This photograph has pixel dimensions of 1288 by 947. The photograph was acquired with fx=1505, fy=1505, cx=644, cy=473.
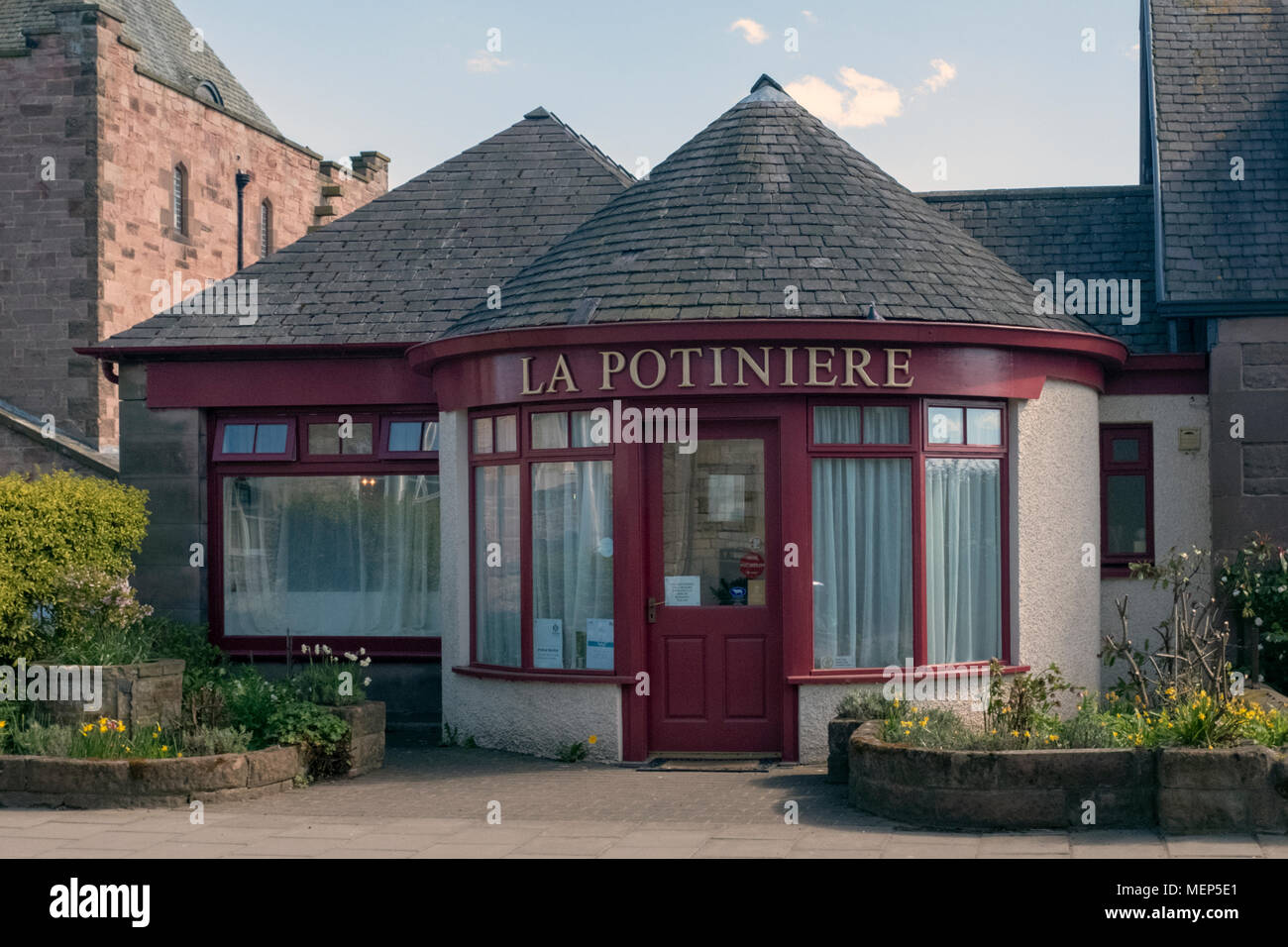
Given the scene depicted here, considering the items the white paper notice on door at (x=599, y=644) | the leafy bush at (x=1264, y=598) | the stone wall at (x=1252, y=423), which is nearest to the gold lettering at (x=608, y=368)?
the white paper notice on door at (x=599, y=644)

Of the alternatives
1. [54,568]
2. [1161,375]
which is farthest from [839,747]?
[54,568]

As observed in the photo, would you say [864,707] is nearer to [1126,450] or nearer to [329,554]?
[1126,450]

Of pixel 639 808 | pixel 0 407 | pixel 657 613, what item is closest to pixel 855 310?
pixel 657 613

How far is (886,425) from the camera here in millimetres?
11141

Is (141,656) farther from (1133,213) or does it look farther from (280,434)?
(1133,213)

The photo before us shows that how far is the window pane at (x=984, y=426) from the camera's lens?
11378 mm

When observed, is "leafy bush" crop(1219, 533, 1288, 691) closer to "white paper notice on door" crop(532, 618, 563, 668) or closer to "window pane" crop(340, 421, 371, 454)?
"white paper notice on door" crop(532, 618, 563, 668)

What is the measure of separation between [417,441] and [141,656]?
11.1ft

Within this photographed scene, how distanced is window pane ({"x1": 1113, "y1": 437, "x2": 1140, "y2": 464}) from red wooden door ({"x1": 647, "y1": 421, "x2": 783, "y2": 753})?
3619mm

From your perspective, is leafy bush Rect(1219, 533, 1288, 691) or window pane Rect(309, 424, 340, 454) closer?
leafy bush Rect(1219, 533, 1288, 691)

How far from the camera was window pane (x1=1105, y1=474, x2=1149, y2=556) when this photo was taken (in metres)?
13.0

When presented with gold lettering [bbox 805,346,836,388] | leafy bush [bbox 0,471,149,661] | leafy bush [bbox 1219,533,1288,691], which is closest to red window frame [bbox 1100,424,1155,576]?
leafy bush [bbox 1219,533,1288,691]

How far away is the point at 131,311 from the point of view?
26625 mm

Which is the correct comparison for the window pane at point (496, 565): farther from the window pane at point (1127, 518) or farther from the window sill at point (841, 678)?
the window pane at point (1127, 518)
